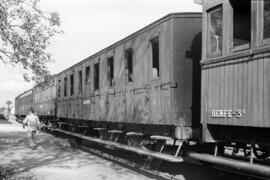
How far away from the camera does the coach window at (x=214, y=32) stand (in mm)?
7416

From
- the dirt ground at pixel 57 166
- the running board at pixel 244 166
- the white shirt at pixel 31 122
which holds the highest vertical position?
the white shirt at pixel 31 122

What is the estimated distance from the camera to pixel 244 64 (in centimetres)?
670

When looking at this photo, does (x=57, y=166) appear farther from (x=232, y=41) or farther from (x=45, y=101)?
(x=45, y=101)

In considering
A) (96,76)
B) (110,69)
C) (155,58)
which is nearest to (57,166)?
(110,69)

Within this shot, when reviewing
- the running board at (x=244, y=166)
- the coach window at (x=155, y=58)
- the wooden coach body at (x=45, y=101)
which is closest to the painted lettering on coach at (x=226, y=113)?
the running board at (x=244, y=166)

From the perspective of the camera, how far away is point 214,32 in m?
7.56

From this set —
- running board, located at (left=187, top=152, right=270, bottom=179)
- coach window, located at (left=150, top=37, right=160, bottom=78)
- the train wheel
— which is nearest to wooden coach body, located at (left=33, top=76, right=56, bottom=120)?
coach window, located at (left=150, top=37, right=160, bottom=78)

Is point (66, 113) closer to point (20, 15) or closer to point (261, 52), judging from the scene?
point (20, 15)

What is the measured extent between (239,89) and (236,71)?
29 centimetres

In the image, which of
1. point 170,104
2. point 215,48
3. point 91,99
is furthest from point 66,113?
point 215,48

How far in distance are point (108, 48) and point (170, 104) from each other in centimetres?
503

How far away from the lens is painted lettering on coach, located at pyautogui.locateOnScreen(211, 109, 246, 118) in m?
6.76

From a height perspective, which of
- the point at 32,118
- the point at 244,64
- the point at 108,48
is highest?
the point at 108,48

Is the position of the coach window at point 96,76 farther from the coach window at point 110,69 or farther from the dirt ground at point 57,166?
the dirt ground at point 57,166
